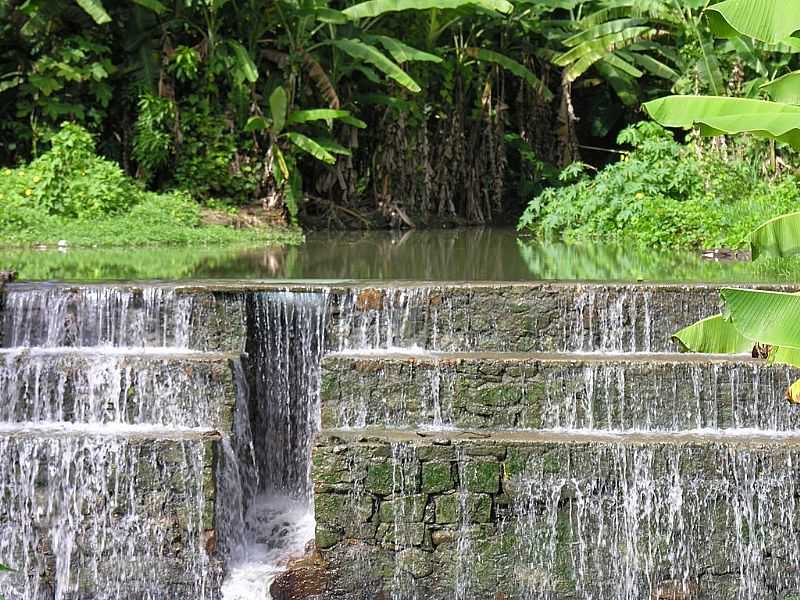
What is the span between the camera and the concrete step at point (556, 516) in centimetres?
664

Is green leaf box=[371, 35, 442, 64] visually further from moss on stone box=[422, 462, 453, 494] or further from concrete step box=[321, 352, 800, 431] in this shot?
moss on stone box=[422, 462, 453, 494]

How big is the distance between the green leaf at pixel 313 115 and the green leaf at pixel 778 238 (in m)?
11.1

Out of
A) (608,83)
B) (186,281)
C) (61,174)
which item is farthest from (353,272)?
(608,83)

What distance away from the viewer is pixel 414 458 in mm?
6754

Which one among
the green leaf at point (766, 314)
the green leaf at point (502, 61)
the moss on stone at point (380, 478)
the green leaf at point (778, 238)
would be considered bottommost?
the moss on stone at point (380, 478)

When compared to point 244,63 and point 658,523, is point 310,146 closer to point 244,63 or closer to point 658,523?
point 244,63

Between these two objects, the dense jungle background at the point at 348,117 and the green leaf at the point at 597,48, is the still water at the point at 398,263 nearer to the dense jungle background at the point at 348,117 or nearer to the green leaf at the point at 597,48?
the dense jungle background at the point at 348,117

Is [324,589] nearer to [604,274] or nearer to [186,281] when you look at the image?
[186,281]

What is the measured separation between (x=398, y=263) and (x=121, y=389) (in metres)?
4.22

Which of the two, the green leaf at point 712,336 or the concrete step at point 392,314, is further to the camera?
the concrete step at point 392,314

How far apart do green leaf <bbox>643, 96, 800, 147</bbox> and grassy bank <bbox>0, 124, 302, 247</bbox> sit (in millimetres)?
8936

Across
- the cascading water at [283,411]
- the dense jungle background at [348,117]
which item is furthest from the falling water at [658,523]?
the dense jungle background at [348,117]

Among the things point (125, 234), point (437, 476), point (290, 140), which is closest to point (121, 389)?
point (437, 476)

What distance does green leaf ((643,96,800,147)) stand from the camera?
178 inches
